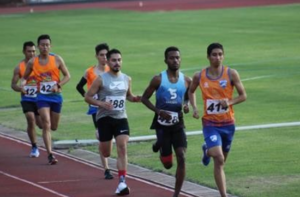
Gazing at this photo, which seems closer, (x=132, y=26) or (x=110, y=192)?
(x=110, y=192)

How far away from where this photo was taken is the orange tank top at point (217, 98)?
47.5 feet

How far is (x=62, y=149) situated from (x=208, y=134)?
6.18 meters

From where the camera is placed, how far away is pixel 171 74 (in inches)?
599

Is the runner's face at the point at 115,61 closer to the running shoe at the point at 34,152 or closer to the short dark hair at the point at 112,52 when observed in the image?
the short dark hair at the point at 112,52

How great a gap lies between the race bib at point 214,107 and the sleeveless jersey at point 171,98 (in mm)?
656

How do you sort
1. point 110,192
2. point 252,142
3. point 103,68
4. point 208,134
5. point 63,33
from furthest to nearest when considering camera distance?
point 63,33, point 252,142, point 103,68, point 110,192, point 208,134

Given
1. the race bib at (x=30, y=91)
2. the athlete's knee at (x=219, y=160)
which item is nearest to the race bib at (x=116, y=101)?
the athlete's knee at (x=219, y=160)

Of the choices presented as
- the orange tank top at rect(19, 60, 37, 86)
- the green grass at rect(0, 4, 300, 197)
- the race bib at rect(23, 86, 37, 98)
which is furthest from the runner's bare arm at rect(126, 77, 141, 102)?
the race bib at rect(23, 86, 37, 98)

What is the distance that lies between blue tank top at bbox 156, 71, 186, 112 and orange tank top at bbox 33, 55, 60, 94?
154 inches

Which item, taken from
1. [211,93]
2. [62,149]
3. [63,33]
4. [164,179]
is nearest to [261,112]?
[62,149]

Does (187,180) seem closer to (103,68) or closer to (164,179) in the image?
(164,179)

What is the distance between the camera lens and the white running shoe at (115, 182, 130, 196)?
15375mm

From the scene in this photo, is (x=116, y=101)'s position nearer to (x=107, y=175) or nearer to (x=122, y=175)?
(x=122, y=175)

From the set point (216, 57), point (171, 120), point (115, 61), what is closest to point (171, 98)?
point (171, 120)
